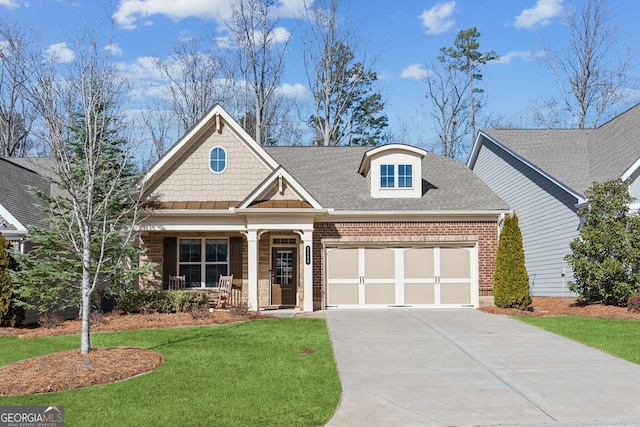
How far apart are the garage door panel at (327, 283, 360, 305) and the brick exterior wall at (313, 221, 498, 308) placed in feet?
2.67

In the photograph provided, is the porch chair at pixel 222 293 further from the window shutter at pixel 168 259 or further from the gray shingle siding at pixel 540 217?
the gray shingle siding at pixel 540 217

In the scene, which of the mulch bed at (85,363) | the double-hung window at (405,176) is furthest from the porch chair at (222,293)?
the double-hung window at (405,176)

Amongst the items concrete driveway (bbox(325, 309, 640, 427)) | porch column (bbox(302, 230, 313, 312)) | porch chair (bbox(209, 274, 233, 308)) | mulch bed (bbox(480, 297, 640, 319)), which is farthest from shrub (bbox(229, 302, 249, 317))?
mulch bed (bbox(480, 297, 640, 319))

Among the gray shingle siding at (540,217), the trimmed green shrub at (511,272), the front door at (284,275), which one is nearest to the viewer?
the trimmed green shrub at (511,272)

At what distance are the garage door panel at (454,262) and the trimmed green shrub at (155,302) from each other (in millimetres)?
7918

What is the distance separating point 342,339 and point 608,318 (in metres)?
7.72

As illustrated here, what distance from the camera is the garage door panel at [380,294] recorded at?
57.9 feet

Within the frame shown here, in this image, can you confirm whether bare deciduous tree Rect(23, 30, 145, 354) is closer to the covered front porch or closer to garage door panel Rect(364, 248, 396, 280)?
the covered front porch

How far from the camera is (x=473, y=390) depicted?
805 centimetres

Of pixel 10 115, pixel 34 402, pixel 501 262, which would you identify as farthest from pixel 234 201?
pixel 10 115

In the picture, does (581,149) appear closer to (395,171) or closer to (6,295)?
(395,171)

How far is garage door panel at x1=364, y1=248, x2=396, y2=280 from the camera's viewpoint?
17719 mm

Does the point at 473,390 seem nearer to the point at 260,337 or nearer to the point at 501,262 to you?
the point at 260,337

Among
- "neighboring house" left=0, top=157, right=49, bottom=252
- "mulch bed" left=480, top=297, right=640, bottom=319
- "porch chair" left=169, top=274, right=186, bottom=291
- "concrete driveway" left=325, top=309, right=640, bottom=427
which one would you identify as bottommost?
"concrete driveway" left=325, top=309, right=640, bottom=427
